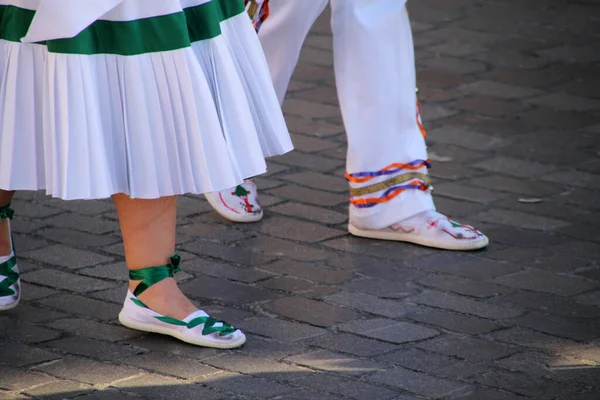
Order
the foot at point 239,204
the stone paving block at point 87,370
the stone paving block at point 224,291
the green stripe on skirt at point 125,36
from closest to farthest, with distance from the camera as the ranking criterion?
the green stripe on skirt at point 125,36
the stone paving block at point 87,370
the stone paving block at point 224,291
the foot at point 239,204

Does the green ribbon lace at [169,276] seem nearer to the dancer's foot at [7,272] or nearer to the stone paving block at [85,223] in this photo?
the dancer's foot at [7,272]

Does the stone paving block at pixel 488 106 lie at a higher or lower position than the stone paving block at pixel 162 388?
higher

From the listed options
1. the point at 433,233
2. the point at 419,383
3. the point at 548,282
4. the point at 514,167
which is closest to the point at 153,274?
the point at 419,383

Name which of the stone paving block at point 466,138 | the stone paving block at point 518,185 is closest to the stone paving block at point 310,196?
the stone paving block at point 518,185

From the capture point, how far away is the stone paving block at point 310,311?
327 centimetres

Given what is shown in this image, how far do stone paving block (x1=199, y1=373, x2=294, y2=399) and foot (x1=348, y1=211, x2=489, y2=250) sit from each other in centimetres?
110

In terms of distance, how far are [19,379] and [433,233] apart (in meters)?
1.50

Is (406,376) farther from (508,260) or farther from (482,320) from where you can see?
(508,260)

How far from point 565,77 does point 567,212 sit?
1.70 meters

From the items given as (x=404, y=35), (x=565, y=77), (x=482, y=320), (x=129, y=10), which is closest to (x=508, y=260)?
(x=482, y=320)

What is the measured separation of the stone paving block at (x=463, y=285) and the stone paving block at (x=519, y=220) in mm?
526

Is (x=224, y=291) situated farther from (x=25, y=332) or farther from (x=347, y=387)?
(x=347, y=387)

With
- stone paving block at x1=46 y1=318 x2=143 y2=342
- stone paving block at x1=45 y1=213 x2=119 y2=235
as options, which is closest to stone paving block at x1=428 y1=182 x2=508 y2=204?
stone paving block at x1=45 y1=213 x2=119 y2=235

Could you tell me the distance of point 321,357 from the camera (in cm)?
303
